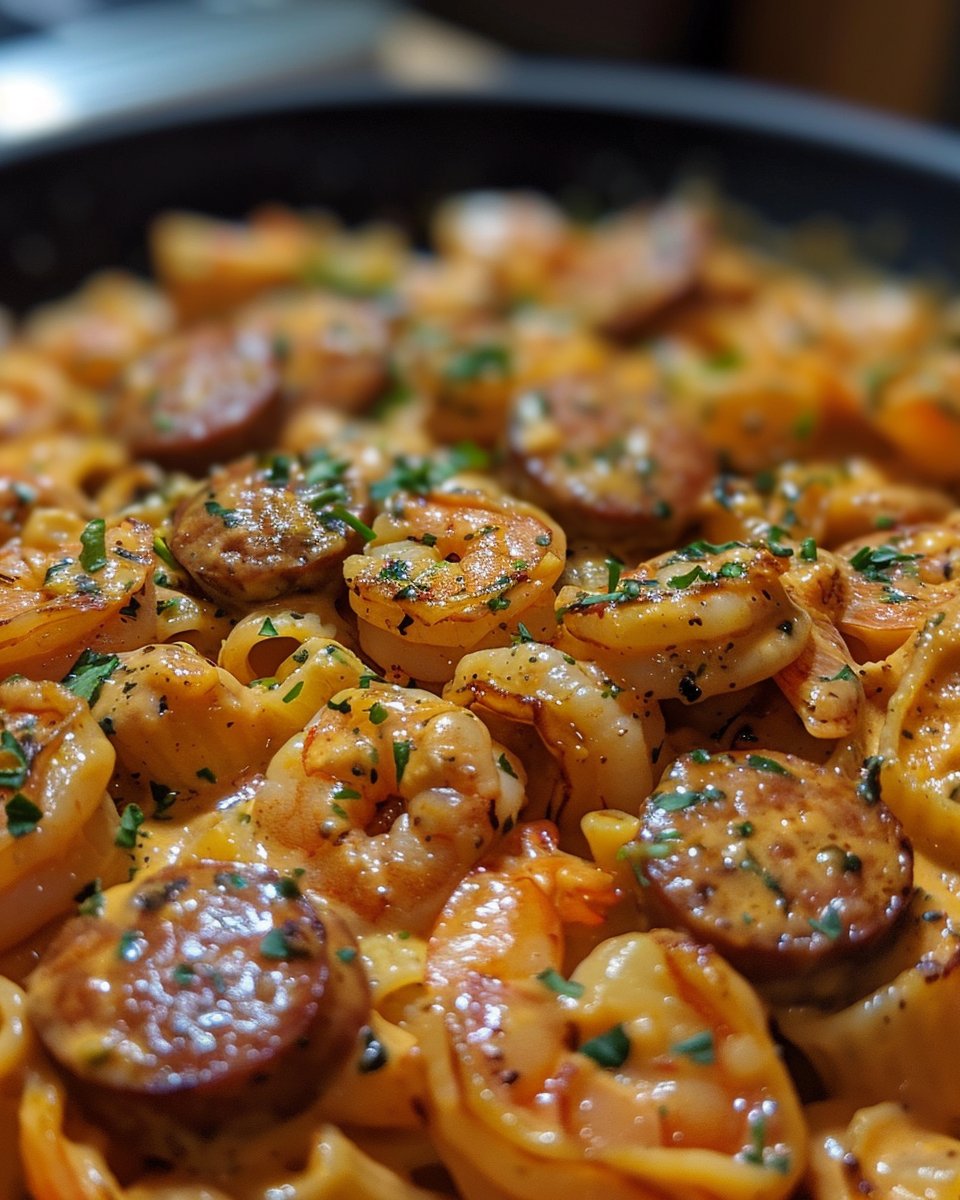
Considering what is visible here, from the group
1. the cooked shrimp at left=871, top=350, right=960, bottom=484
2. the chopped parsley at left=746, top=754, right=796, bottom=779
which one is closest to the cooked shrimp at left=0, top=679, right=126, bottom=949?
the chopped parsley at left=746, top=754, right=796, bottom=779

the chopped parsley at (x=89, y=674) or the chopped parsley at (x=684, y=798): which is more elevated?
the chopped parsley at (x=89, y=674)

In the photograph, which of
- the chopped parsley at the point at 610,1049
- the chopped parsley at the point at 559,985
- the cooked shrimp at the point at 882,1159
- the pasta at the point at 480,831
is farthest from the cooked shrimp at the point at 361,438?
the cooked shrimp at the point at 882,1159

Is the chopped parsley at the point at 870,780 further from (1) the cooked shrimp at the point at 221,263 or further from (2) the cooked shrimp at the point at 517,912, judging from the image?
(1) the cooked shrimp at the point at 221,263

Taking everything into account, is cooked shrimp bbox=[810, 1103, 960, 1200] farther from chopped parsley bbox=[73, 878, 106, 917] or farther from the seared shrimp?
chopped parsley bbox=[73, 878, 106, 917]

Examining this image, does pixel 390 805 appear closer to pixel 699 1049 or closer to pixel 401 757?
pixel 401 757

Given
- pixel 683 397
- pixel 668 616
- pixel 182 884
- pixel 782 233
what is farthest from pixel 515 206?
pixel 182 884

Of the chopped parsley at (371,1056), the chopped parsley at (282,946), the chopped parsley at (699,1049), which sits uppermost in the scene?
the chopped parsley at (282,946)
